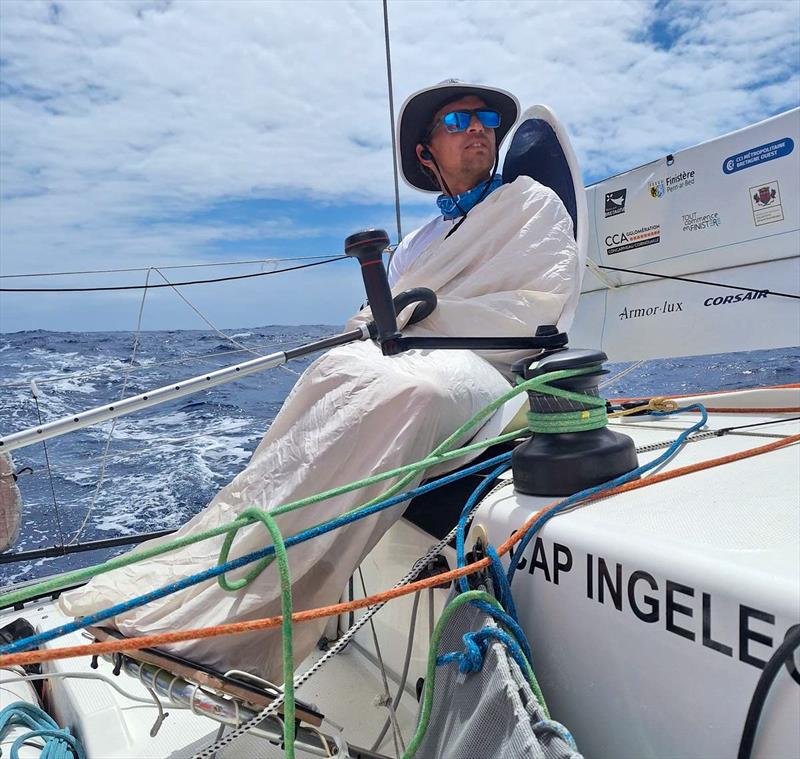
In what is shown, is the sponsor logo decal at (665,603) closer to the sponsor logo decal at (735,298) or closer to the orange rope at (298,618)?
the orange rope at (298,618)

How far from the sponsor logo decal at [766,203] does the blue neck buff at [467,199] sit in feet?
8.62

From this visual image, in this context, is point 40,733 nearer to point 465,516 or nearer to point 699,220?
point 465,516

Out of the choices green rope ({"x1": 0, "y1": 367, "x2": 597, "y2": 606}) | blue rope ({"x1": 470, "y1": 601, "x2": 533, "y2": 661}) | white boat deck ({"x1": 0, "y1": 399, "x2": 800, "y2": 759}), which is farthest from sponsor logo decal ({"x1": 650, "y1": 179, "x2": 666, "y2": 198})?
blue rope ({"x1": 470, "y1": 601, "x2": 533, "y2": 661})

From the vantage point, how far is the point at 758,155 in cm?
382

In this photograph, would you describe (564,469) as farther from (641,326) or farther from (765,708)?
(641,326)

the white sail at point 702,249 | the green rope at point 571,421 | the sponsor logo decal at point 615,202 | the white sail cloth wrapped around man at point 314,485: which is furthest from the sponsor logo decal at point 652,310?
the green rope at point 571,421

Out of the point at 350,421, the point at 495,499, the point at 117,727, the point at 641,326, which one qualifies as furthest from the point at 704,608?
the point at 641,326

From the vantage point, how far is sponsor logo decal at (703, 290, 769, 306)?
394 cm

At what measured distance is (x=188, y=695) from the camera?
977 millimetres

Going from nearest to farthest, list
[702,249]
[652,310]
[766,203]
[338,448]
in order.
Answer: [338,448], [766,203], [702,249], [652,310]

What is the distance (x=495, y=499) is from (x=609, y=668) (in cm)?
31

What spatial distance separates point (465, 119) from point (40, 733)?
1.93m

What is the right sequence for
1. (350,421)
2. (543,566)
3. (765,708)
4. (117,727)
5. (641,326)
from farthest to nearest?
(641,326), (117,727), (350,421), (543,566), (765,708)

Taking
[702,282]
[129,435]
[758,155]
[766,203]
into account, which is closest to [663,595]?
[702,282]
